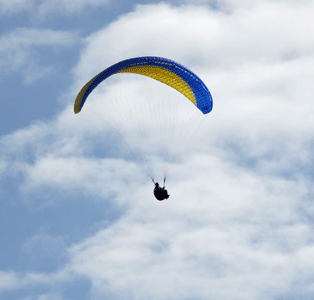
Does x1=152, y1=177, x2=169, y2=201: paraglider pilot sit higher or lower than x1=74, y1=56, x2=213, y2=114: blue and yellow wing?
lower

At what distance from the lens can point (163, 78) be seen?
4375cm

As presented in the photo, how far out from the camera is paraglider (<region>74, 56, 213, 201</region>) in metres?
39.7

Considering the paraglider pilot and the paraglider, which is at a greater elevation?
the paraglider

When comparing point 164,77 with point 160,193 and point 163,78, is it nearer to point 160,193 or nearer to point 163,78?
point 163,78

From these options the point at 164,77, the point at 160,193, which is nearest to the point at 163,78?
the point at 164,77

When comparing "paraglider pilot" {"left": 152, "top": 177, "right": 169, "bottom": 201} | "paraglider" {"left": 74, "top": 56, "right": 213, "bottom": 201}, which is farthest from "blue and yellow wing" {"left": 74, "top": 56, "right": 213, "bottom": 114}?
"paraglider pilot" {"left": 152, "top": 177, "right": 169, "bottom": 201}

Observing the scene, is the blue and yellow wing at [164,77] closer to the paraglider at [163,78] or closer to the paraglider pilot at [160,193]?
the paraglider at [163,78]

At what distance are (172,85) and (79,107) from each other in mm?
7117

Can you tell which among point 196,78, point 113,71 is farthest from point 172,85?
point 113,71

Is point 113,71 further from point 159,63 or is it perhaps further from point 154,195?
point 154,195

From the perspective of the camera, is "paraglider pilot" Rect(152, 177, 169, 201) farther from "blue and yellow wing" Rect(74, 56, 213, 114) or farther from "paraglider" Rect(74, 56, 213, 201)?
"blue and yellow wing" Rect(74, 56, 213, 114)

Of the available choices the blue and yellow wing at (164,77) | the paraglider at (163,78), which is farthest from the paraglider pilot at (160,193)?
the blue and yellow wing at (164,77)

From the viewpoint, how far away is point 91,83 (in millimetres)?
39719

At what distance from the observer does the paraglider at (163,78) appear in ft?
130
